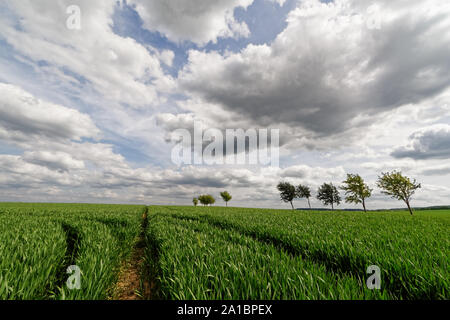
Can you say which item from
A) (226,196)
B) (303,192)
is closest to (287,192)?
(303,192)

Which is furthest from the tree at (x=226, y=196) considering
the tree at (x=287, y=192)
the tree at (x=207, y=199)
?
the tree at (x=287, y=192)

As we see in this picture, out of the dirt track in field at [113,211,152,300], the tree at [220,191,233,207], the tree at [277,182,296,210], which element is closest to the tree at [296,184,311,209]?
the tree at [277,182,296,210]

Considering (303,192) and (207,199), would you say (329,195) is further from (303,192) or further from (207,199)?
(207,199)

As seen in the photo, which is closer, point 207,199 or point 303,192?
point 303,192

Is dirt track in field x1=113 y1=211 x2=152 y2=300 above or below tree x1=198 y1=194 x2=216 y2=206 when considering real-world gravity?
above

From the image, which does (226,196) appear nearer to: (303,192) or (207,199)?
(207,199)

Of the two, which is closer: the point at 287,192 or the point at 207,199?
the point at 287,192

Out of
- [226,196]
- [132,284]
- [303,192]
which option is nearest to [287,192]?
[303,192]

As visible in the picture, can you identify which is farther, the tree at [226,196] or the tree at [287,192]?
the tree at [226,196]

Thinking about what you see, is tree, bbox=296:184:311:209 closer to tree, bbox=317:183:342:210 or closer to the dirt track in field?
tree, bbox=317:183:342:210

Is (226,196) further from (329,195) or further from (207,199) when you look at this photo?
(329,195)

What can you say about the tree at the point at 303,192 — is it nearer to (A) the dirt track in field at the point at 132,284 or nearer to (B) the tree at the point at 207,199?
(B) the tree at the point at 207,199
